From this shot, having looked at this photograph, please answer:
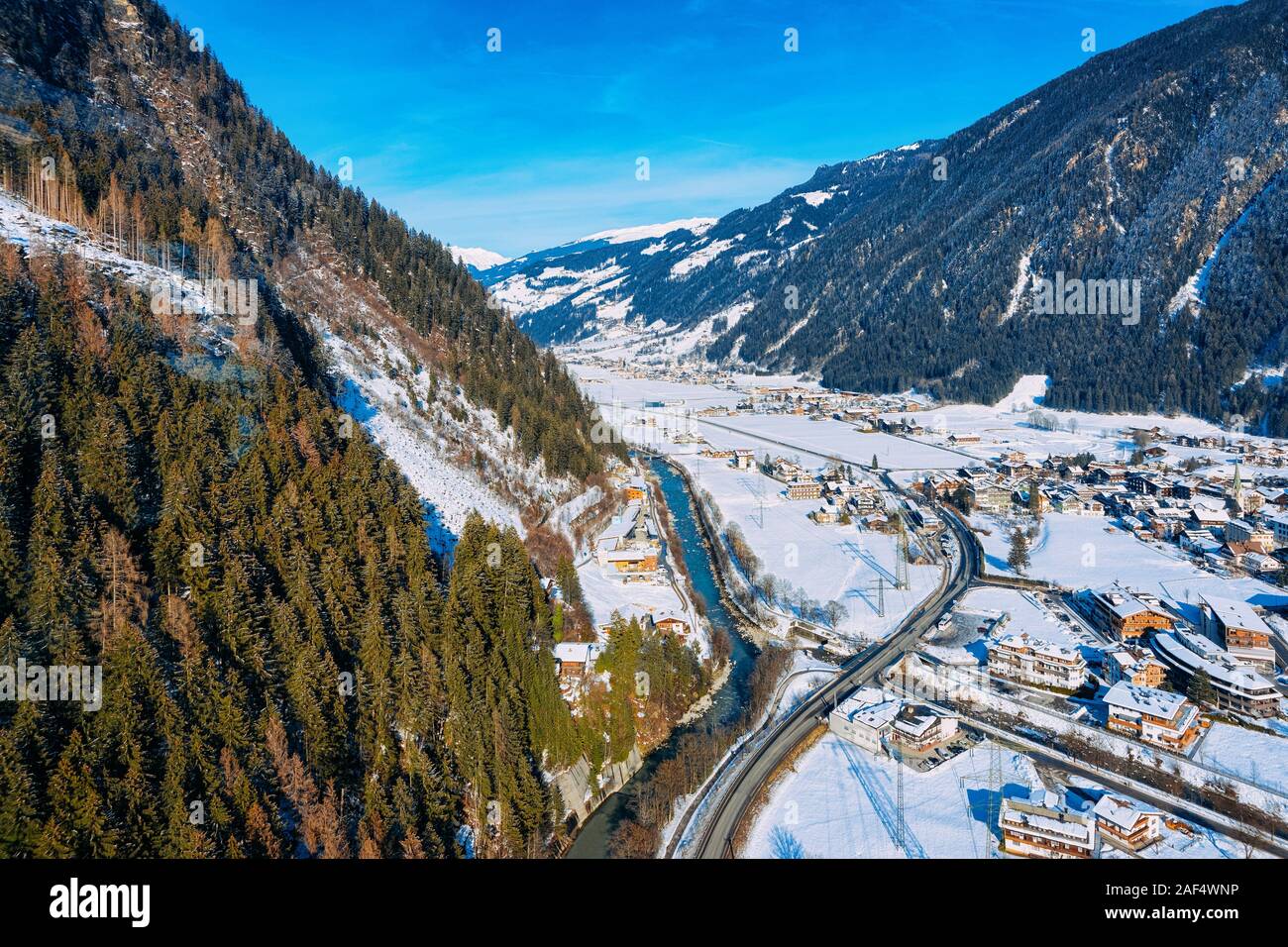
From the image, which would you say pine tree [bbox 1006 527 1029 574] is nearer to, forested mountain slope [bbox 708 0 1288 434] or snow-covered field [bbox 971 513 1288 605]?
snow-covered field [bbox 971 513 1288 605]

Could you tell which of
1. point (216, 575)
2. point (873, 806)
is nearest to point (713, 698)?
point (873, 806)

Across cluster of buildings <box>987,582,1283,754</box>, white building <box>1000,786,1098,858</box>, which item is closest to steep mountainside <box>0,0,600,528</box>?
cluster of buildings <box>987,582,1283,754</box>

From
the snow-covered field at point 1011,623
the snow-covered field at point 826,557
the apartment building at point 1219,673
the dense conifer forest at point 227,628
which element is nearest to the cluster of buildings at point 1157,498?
the snow-covered field at point 826,557

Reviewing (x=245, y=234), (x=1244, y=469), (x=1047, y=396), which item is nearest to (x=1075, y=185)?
(x=1047, y=396)

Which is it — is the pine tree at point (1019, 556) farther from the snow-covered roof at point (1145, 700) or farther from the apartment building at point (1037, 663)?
the snow-covered roof at point (1145, 700)
